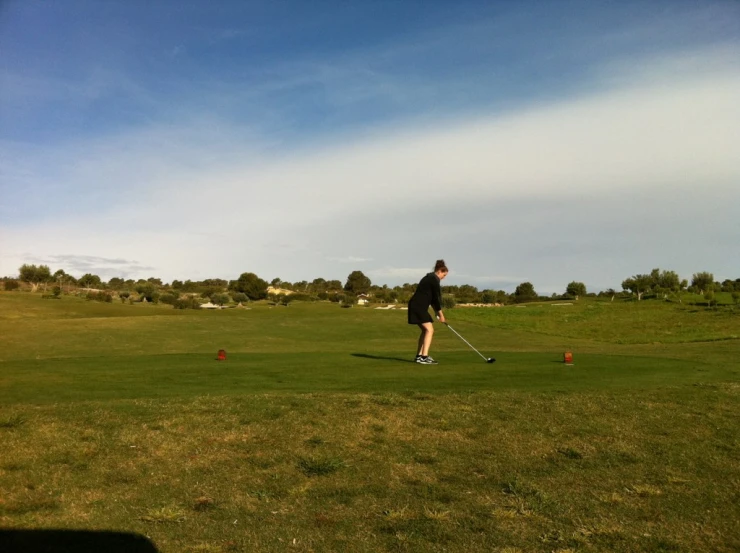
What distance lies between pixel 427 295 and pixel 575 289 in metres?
78.8

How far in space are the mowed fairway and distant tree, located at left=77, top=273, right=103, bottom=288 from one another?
8964 cm

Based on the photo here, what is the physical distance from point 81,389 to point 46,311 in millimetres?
40659

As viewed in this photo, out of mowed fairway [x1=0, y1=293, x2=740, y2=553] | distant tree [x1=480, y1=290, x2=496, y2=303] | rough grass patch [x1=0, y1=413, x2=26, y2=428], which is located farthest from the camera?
distant tree [x1=480, y1=290, x2=496, y2=303]

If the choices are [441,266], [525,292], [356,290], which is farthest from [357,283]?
[441,266]

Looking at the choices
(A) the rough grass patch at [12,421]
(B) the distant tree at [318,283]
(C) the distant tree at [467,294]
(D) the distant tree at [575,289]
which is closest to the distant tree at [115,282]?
(B) the distant tree at [318,283]

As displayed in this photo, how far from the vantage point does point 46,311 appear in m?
47.1

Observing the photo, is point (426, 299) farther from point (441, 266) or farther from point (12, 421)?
point (12, 421)

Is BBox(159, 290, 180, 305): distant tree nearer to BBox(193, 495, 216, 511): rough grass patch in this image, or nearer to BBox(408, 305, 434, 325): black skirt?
BBox(408, 305, 434, 325): black skirt

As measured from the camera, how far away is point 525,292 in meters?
101

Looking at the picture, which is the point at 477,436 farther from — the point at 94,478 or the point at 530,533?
the point at 94,478

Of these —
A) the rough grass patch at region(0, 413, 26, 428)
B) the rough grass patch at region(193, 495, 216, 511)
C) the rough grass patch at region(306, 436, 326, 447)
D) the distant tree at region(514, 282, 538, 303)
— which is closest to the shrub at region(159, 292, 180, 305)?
the distant tree at region(514, 282, 538, 303)

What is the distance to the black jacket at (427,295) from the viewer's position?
17.3 meters

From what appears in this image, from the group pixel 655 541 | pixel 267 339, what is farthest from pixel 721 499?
pixel 267 339

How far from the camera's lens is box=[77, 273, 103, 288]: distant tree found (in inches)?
3768
